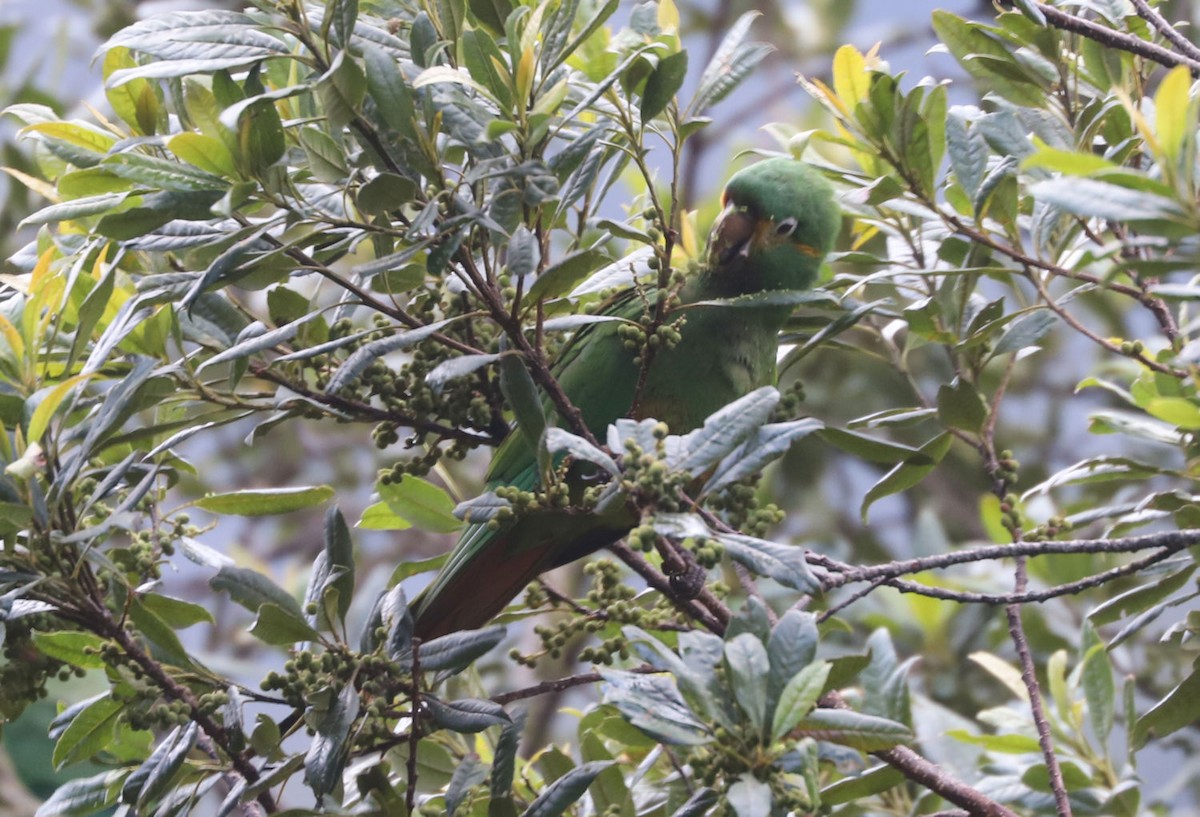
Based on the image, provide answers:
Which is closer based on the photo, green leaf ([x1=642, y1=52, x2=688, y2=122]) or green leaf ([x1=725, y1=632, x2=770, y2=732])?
green leaf ([x1=725, y1=632, x2=770, y2=732])

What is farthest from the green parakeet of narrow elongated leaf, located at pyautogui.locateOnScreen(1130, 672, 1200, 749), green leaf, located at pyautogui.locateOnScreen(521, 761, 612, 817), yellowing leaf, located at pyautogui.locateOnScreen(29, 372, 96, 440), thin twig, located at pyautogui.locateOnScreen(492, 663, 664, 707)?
narrow elongated leaf, located at pyautogui.locateOnScreen(1130, 672, 1200, 749)

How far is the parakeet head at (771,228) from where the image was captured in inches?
80.0

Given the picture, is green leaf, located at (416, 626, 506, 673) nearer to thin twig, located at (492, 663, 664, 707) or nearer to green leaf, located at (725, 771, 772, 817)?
→ thin twig, located at (492, 663, 664, 707)

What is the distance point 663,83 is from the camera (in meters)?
1.20

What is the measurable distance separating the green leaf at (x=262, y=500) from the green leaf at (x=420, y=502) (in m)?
0.11

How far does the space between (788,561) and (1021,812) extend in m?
1.16

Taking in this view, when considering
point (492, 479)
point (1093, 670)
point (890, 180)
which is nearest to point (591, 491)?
point (890, 180)

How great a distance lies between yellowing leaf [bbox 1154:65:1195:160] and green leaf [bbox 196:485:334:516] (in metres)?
0.98

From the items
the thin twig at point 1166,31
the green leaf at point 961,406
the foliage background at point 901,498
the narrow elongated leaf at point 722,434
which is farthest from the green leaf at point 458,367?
the foliage background at point 901,498

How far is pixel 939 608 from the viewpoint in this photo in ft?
9.25

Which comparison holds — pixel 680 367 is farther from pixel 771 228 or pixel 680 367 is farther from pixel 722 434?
pixel 722 434

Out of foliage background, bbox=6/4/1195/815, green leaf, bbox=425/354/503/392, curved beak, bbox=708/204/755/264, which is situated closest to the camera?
green leaf, bbox=425/354/503/392

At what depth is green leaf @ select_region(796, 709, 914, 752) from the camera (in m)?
1.07

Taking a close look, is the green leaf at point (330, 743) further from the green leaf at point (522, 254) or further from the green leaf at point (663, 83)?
the green leaf at point (663, 83)
